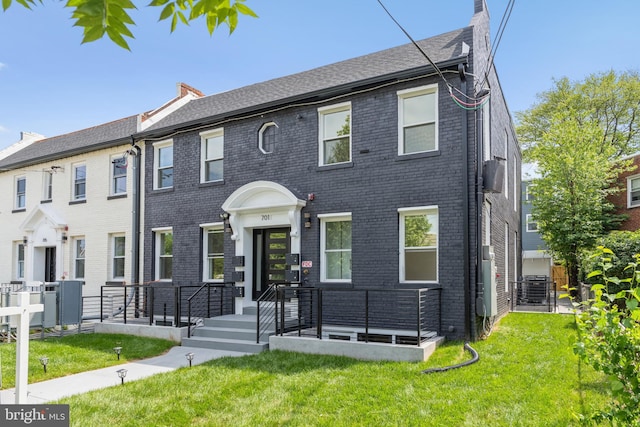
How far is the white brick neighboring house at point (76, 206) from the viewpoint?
1386 cm

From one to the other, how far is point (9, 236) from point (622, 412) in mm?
19301

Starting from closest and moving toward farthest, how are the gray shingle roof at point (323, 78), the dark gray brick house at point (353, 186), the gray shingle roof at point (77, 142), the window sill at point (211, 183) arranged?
the dark gray brick house at point (353, 186), the gray shingle roof at point (323, 78), the window sill at point (211, 183), the gray shingle roof at point (77, 142)

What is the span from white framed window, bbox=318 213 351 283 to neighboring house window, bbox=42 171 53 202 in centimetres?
1090

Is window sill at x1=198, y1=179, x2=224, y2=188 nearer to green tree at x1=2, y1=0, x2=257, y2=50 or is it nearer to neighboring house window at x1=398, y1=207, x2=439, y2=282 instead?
Result: neighboring house window at x1=398, y1=207, x2=439, y2=282

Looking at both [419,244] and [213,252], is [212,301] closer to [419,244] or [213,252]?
[213,252]

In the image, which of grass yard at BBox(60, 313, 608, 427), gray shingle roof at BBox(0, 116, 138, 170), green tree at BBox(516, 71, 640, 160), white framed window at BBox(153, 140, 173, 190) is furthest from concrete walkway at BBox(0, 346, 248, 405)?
green tree at BBox(516, 71, 640, 160)

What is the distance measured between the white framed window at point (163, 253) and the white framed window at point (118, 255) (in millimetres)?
1433

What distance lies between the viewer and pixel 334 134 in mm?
10445

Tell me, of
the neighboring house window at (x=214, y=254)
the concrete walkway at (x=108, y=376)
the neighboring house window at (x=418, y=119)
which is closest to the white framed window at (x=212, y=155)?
the neighboring house window at (x=214, y=254)

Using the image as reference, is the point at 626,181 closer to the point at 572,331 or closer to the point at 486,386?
the point at 572,331

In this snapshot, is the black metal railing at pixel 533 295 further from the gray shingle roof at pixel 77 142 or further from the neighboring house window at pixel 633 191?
the gray shingle roof at pixel 77 142

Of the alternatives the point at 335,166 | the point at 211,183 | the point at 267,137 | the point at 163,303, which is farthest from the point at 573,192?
the point at 163,303

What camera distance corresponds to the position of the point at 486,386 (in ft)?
19.1

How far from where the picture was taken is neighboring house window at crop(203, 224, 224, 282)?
466 inches
